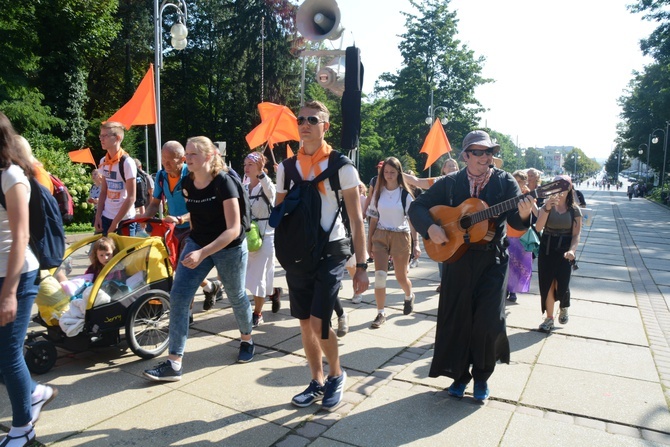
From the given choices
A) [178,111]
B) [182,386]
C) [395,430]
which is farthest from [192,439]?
[178,111]

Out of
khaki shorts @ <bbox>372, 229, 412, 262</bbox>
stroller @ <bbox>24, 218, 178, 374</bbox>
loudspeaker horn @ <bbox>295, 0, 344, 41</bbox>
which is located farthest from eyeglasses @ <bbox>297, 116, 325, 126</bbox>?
loudspeaker horn @ <bbox>295, 0, 344, 41</bbox>

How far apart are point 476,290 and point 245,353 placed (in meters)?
2.06

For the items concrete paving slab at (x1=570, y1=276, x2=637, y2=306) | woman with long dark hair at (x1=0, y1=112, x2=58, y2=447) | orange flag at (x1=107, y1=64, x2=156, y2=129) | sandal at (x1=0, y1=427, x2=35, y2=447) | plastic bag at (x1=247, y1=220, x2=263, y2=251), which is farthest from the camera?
orange flag at (x1=107, y1=64, x2=156, y2=129)

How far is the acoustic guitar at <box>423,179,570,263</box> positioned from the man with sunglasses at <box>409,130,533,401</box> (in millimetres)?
65

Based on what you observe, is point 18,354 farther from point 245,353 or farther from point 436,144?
point 436,144

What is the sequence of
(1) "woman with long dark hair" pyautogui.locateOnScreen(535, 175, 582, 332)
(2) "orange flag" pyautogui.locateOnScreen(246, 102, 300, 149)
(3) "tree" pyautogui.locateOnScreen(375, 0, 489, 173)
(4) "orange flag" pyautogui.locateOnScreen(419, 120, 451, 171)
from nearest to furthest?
(1) "woman with long dark hair" pyautogui.locateOnScreen(535, 175, 582, 332) < (2) "orange flag" pyautogui.locateOnScreen(246, 102, 300, 149) < (4) "orange flag" pyautogui.locateOnScreen(419, 120, 451, 171) < (3) "tree" pyautogui.locateOnScreen(375, 0, 489, 173)

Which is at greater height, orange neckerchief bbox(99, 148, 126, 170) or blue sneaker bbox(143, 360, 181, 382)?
orange neckerchief bbox(99, 148, 126, 170)

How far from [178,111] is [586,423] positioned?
3812cm

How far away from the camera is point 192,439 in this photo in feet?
10.5

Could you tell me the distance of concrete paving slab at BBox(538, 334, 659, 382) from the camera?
4617 millimetres

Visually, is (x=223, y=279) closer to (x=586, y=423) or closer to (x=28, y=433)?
(x=28, y=433)

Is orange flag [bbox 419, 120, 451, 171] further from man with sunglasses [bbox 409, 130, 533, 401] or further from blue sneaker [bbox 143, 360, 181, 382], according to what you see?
blue sneaker [bbox 143, 360, 181, 382]

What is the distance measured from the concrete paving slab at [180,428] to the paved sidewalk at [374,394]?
1 centimetres

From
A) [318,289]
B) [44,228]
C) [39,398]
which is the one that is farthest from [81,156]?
[318,289]
